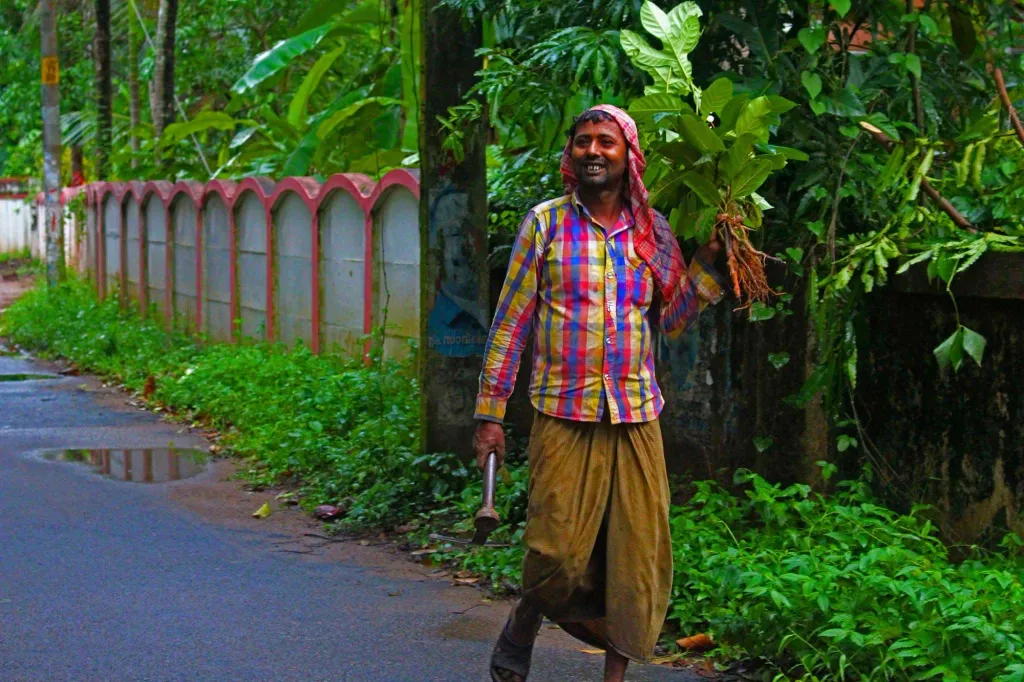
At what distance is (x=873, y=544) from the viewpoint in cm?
543

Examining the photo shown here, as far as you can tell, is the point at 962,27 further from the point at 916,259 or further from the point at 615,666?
the point at 615,666

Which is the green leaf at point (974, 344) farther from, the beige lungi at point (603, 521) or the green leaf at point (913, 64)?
the beige lungi at point (603, 521)

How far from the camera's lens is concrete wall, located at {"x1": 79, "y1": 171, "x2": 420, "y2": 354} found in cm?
1064

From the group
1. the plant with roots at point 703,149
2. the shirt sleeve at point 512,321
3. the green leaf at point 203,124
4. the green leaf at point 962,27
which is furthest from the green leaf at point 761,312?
the green leaf at point 203,124

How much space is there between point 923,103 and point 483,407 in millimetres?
3183

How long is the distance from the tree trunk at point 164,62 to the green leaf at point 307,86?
2.54 m

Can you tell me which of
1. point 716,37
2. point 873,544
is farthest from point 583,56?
point 873,544

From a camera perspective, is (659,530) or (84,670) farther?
(84,670)

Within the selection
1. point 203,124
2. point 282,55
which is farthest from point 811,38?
point 203,124

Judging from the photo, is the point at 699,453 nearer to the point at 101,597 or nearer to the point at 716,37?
the point at 716,37

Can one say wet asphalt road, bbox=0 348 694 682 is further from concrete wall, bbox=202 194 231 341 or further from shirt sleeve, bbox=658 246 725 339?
concrete wall, bbox=202 194 231 341

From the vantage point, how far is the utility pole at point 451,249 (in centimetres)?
746

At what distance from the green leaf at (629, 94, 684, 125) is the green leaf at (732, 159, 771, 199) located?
58 cm

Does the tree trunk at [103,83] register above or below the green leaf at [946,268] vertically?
above
